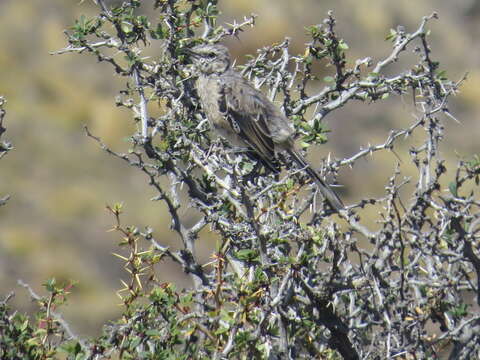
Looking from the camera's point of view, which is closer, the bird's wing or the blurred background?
the bird's wing

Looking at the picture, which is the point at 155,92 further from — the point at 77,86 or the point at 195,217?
the point at 77,86

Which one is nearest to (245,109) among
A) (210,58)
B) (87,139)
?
(210,58)

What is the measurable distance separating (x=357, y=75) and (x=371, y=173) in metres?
11.0

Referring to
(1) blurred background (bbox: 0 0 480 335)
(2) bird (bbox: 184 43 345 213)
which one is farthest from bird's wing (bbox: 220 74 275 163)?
(1) blurred background (bbox: 0 0 480 335)

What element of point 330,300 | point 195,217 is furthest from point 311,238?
point 195,217

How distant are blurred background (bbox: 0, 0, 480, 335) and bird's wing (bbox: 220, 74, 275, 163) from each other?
205 inches

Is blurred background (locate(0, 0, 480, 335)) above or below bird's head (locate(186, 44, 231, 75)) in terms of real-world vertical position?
above

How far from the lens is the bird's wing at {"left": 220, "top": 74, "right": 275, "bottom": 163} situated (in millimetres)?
5414

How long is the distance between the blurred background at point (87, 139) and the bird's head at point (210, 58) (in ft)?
17.0

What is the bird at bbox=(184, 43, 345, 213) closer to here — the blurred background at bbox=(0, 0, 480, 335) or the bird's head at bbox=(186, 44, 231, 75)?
the bird's head at bbox=(186, 44, 231, 75)

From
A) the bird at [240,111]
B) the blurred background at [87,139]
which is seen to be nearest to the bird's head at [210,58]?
the bird at [240,111]

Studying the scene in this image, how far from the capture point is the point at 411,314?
3.27 metres

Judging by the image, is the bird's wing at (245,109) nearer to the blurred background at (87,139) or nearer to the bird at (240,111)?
the bird at (240,111)

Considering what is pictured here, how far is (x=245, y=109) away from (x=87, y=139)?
33.8 ft
